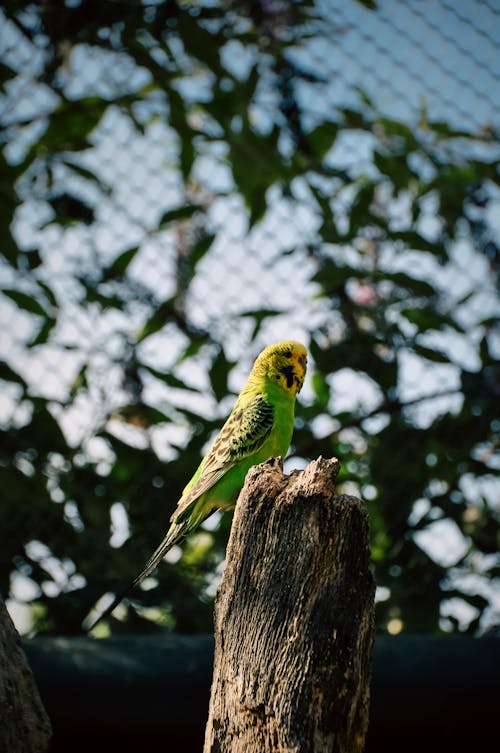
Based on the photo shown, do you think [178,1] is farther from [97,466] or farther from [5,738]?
[5,738]

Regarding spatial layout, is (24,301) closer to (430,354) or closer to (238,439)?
(238,439)

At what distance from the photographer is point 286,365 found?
155 cm

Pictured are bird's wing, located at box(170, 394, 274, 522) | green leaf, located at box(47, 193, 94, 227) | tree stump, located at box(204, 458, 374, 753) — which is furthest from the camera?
green leaf, located at box(47, 193, 94, 227)

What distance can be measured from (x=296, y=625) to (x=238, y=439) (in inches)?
24.4

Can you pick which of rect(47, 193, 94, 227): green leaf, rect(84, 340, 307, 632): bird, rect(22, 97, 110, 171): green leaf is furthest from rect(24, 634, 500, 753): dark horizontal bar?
rect(22, 97, 110, 171): green leaf

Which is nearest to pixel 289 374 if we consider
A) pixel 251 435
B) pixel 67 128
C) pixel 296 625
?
pixel 251 435

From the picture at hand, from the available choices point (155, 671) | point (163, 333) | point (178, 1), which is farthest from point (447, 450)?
point (178, 1)

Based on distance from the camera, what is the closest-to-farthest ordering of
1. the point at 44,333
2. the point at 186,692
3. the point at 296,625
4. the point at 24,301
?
the point at 296,625 < the point at 186,692 < the point at 24,301 < the point at 44,333

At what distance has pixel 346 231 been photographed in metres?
2.56

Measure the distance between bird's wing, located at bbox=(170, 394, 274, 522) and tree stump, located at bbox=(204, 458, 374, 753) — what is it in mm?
496

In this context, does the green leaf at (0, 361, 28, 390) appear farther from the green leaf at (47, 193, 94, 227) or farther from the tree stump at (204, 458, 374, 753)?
the tree stump at (204, 458, 374, 753)

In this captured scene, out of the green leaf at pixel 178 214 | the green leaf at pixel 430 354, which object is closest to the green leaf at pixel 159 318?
the green leaf at pixel 178 214

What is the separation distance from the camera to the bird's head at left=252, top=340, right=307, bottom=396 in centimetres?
153

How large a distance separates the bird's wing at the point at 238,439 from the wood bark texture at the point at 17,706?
1.54 feet
